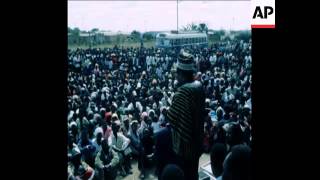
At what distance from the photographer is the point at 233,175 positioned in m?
3.49

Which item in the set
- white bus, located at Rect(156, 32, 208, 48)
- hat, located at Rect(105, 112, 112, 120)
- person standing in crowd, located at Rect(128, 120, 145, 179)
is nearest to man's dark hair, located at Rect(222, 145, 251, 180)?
white bus, located at Rect(156, 32, 208, 48)

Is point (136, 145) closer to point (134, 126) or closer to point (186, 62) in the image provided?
point (134, 126)

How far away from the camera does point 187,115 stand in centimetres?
335

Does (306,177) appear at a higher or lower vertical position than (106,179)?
higher

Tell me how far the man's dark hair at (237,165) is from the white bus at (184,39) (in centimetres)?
131

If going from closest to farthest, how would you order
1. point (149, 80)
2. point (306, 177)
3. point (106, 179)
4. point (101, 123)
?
1. point (306, 177)
2. point (106, 179)
3. point (101, 123)
4. point (149, 80)

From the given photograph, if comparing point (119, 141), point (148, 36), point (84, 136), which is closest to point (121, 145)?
point (119, 141)

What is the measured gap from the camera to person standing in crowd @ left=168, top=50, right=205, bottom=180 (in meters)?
3.34

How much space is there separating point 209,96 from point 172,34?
0.98 m

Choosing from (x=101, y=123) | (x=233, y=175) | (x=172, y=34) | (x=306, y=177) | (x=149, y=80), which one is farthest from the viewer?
(x=149, y=80)

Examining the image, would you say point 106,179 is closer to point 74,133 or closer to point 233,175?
point 74,133

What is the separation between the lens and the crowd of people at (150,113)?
3.70m
